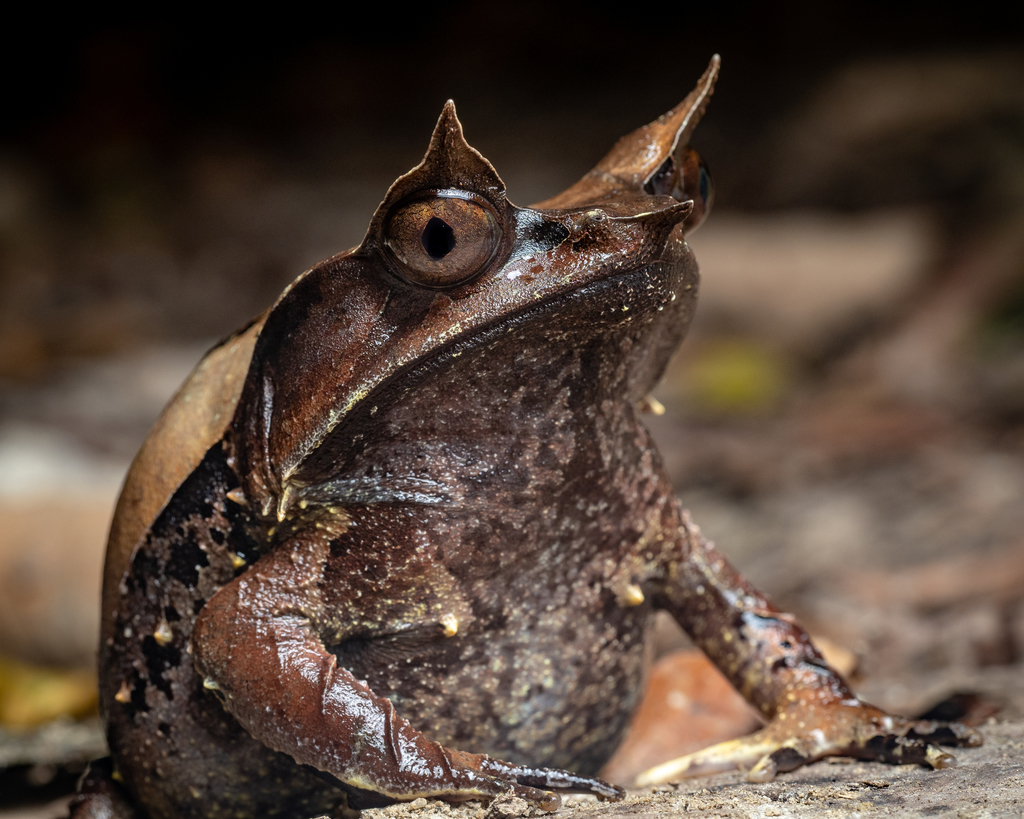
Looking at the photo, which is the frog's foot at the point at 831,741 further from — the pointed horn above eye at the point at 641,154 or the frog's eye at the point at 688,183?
the pointed horn above eye at the point at 641,154

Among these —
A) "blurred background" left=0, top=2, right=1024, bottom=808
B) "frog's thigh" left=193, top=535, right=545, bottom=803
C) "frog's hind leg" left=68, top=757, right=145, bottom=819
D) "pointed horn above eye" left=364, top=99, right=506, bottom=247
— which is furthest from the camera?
"blurred background" left=0, top=2, right=1024, bottom=808

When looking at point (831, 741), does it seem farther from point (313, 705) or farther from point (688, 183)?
point (688, 183)

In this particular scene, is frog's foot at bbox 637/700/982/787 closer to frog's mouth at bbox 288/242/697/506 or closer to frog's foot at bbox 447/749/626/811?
frog's foot at bbox 447/749/626/811

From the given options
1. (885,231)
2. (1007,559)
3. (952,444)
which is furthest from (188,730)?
(885,231)

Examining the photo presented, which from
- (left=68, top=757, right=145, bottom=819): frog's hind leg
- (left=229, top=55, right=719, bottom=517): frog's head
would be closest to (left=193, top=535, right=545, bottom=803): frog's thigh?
(left=229, top=55, right=719, bottom=517): frog's head

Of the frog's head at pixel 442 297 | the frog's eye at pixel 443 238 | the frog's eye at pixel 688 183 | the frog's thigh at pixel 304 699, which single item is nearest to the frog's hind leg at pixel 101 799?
the frog's thigh at pixel 304 699

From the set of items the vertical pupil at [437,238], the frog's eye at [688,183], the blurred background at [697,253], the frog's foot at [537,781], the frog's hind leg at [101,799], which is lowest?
the frog's foot at [537,781]
